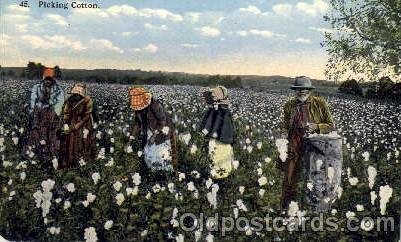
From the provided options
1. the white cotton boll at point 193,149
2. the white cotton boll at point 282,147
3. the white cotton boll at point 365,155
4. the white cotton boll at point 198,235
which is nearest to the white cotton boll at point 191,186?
the white cotton boll at point 193,149

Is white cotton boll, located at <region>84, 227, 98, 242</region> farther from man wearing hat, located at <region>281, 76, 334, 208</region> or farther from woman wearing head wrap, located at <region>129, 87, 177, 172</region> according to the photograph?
man wearing hat, located at <region>281, 76, 334, 208</region>

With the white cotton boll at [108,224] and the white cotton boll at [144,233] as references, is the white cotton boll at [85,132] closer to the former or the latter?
the white cotton boll at [108,224]

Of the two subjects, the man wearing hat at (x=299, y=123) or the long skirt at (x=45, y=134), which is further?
the long skirt at (x=45, y=134)

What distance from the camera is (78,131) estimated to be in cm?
719

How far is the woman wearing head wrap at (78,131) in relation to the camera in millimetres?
7160

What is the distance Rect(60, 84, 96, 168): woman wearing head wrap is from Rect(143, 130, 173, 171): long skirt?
24.2 inches

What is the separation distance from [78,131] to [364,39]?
10.6 ft

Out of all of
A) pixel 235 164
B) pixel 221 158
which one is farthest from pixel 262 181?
pixel 221 158

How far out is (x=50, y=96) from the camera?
A: 7.22 meters

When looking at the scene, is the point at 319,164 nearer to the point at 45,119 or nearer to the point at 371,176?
the point at 371,176

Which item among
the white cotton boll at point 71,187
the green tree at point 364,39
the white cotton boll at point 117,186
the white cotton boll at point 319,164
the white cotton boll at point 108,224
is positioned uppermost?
the green tree at point 364,39

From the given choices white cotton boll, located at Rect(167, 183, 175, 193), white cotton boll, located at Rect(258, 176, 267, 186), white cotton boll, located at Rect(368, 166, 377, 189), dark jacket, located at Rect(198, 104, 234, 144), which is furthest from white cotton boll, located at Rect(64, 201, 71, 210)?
white cotton boll, located at Rect(368, 166, 377, 189)

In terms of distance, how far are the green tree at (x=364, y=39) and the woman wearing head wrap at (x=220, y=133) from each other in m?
1.15

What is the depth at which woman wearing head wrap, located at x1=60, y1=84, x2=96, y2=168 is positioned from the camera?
7160mm
